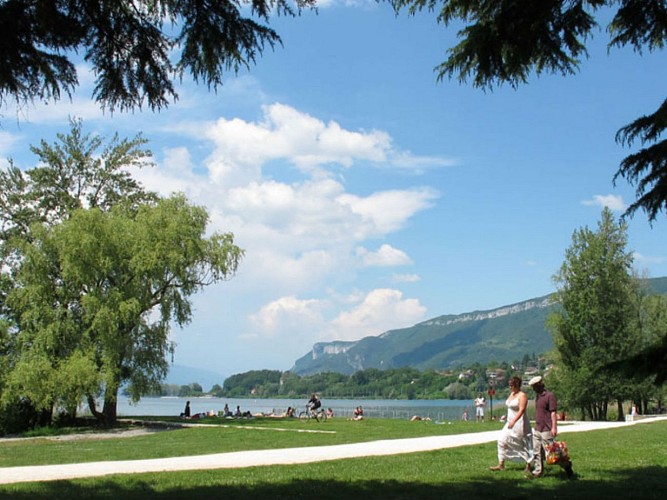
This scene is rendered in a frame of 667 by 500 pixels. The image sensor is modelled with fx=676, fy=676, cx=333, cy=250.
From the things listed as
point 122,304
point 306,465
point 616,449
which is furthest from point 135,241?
point 616,449

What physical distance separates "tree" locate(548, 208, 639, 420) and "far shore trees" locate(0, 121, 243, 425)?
20.9m

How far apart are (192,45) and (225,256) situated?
28224 millimetres

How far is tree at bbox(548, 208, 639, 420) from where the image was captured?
40188 mm

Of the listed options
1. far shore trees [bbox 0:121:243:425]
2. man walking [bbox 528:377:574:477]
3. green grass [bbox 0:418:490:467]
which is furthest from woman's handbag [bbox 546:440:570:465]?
far shore trees [bbox 0:121:243:425]

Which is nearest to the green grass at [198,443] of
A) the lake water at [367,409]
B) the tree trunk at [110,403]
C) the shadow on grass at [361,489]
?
the tree trunk at [110,403]

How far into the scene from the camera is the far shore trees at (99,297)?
29938 millimetres

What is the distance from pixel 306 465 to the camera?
43.1ft

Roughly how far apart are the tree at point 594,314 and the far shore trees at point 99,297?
20.9m

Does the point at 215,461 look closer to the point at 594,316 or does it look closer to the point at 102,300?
the point at 102,300

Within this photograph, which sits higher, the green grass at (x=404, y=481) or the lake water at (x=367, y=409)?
the green grass at (x=404, y=481)

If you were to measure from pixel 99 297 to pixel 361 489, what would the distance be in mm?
24799

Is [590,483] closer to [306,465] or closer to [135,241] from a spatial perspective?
[306,465]

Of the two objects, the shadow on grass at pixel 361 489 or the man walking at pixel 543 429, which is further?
the man walking at pixel 543 429

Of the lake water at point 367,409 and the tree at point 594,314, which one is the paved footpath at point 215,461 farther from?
the tree at point 594,314
